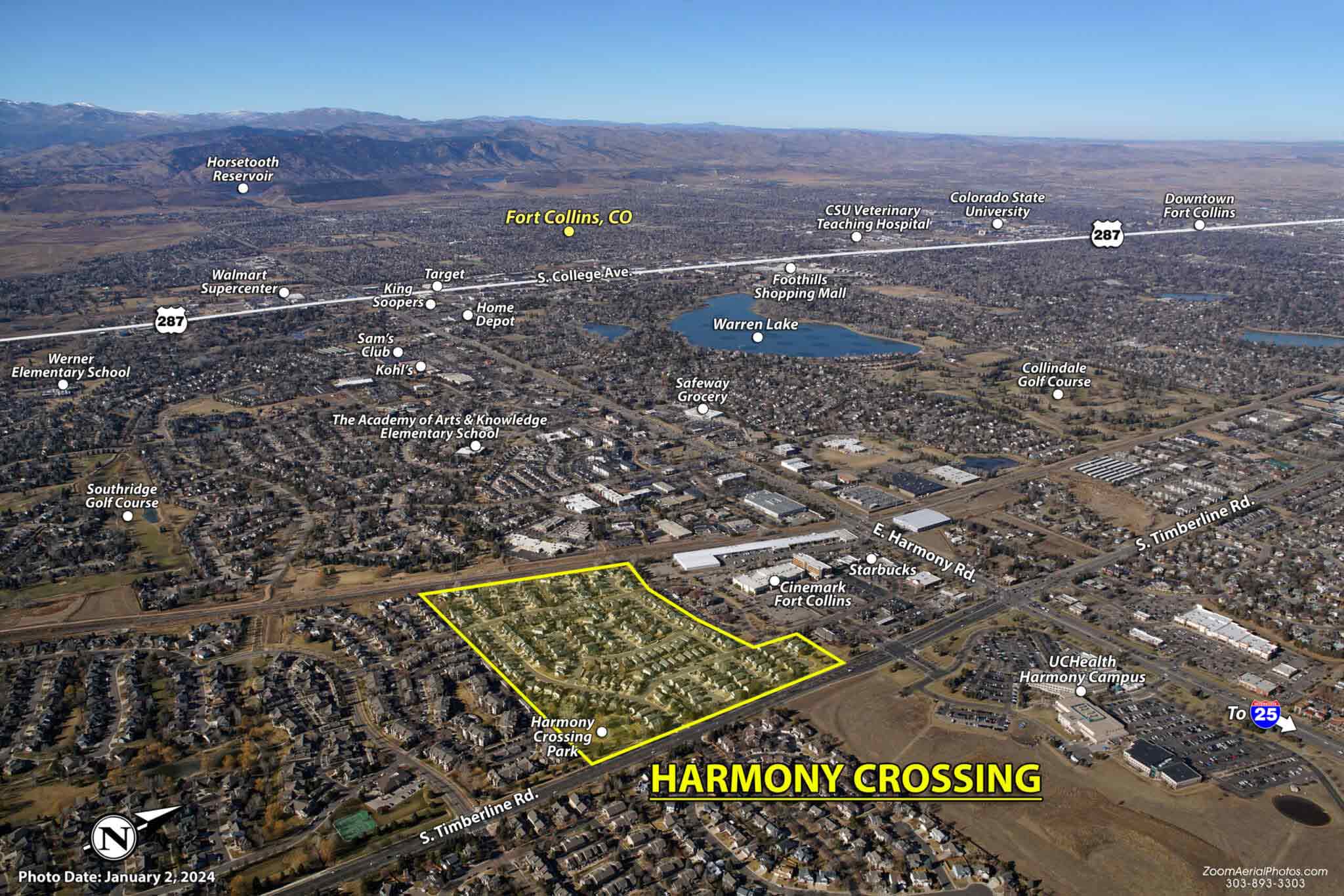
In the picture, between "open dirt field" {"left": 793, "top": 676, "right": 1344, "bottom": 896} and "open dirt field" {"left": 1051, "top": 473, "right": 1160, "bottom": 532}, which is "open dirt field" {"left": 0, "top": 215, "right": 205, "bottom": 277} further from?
"open dirt field" {"left": 793, "top": 676, "right": 1344, "bottom": 896}

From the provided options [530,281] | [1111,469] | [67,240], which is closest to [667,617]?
[1111,469]

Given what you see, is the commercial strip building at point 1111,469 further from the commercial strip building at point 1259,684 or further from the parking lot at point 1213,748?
the parking lot at point 1213,748

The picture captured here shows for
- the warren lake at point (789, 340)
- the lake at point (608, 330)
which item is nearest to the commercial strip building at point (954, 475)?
the warren lake at point (789, 340)

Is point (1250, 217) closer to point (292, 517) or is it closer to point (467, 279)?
point (467, 279)

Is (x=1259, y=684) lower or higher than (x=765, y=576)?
lower

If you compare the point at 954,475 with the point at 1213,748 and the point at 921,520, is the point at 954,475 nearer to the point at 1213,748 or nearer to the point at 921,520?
the point at 921,520
